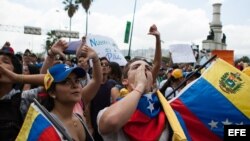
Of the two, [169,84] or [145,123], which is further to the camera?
[169,84]

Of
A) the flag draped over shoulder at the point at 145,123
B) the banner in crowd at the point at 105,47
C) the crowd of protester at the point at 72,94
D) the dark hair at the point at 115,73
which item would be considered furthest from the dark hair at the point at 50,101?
the banner in crowd at the point at 105,47

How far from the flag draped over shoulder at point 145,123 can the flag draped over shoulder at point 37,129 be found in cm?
49

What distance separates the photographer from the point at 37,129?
6.84ft

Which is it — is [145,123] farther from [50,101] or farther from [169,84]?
[169,84]

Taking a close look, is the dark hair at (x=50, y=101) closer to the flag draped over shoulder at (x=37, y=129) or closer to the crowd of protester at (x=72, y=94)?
the crowd of protester at (x=72, y=94)

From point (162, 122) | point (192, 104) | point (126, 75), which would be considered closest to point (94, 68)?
point (126, 75)

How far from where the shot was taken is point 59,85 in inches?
95.5

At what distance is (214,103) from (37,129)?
1.49m

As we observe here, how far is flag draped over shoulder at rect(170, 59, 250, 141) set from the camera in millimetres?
2816

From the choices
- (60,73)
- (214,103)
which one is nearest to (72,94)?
(60,73)

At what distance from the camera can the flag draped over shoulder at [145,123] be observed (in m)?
2.26

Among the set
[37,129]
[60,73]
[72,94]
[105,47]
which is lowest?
[37,129]

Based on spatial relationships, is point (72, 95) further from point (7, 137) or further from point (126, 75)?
point (7, 137)

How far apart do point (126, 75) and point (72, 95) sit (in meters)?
0.44
